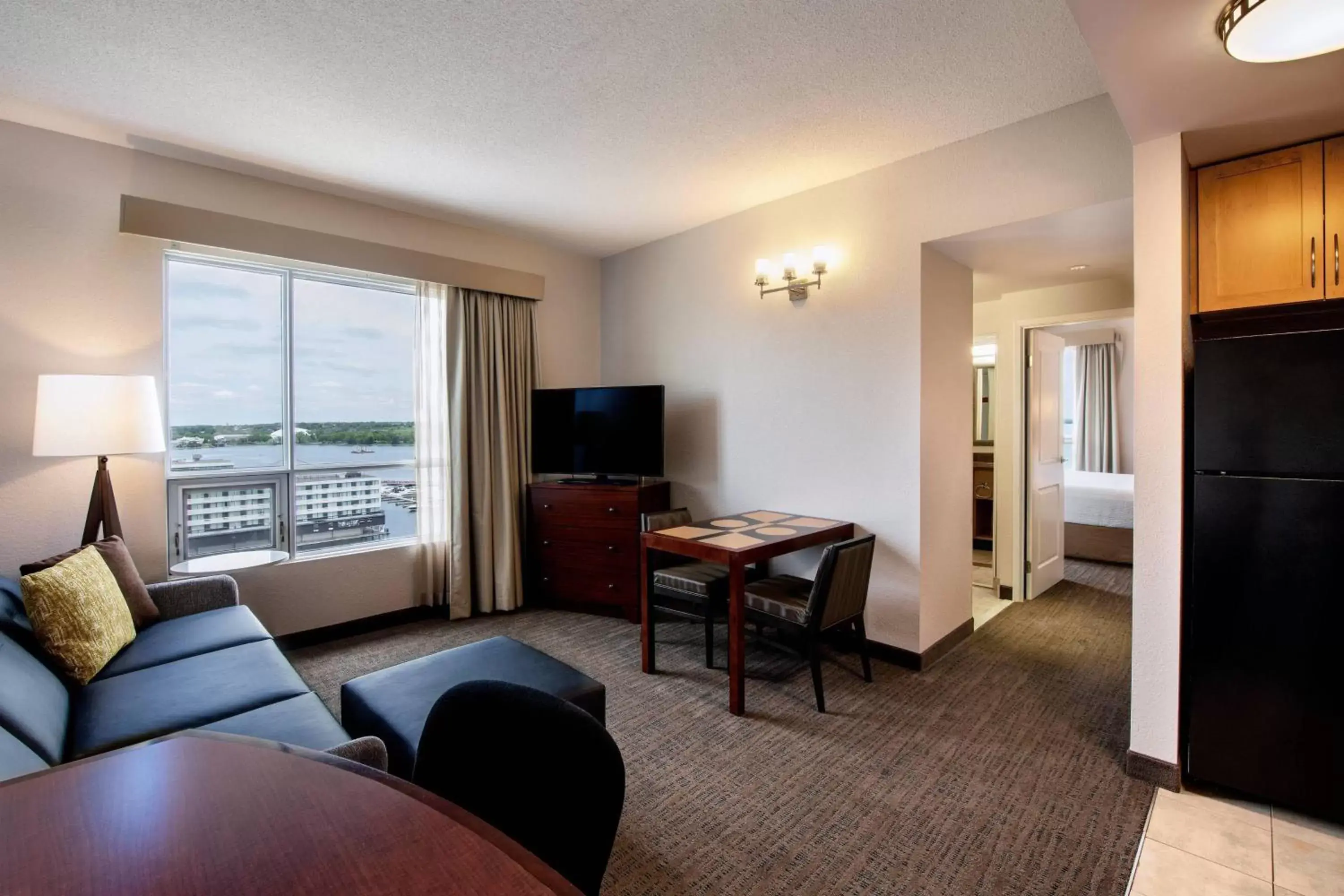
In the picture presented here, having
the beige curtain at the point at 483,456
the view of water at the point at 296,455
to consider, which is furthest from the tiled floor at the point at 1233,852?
the view of water at the point at 296,455

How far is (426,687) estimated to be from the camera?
2.12 meters

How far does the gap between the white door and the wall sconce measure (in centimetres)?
199

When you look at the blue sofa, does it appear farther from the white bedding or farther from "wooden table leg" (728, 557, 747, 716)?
the white bedding

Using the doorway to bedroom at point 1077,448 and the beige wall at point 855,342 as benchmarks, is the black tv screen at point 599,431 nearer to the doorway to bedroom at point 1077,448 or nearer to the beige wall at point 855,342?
the beige wall at point 855,342

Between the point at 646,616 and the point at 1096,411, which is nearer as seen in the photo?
the point at 646,616

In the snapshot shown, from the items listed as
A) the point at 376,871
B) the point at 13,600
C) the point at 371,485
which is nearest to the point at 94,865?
the point at 376,871

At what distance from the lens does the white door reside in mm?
4336

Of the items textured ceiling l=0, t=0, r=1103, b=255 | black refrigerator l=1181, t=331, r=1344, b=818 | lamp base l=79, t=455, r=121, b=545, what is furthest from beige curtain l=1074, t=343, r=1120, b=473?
lamp base l=79, t=455, r=121, b=545

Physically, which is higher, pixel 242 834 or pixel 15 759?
pixel 242 834

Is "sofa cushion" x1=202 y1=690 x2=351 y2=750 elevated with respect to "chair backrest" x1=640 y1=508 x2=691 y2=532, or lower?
lower

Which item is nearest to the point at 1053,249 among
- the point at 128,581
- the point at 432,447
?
the point at 432,447

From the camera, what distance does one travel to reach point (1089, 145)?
259 cm

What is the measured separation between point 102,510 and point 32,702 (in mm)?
1457

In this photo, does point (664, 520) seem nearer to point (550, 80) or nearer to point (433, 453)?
point (433, 453)
